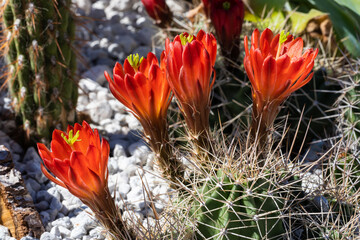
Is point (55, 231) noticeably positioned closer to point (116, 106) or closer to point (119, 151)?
point (119, 151)

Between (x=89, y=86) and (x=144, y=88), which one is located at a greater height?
(x=144, y=88)

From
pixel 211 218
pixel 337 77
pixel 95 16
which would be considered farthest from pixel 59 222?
pixel 95 16

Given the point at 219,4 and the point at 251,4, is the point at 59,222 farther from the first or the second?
the point at 251,4

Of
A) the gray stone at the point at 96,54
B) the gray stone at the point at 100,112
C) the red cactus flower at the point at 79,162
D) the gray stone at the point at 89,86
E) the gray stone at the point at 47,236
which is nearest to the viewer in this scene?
the red cactus flower at the point at 79,162

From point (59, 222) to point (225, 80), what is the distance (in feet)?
2.24

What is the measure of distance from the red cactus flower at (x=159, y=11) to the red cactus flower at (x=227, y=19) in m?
0.35

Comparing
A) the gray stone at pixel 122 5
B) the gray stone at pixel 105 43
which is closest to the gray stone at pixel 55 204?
the gray stone at pixel 105 43

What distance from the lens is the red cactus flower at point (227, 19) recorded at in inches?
57.1

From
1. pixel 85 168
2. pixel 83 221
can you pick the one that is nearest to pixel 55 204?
pixel 83 221

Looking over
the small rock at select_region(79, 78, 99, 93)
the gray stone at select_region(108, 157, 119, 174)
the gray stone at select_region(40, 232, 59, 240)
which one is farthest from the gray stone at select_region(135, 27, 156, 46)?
the gray stone at select_region(40, 232, 59, 240)

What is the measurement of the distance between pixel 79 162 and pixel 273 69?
43cm

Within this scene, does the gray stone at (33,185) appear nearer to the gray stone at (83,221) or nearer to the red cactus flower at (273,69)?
the gray stone at (83,221)

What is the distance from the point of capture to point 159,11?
1811mm

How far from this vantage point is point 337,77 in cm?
162
